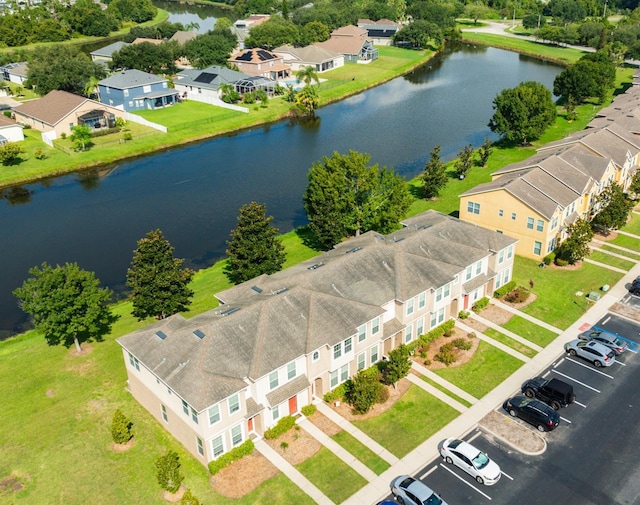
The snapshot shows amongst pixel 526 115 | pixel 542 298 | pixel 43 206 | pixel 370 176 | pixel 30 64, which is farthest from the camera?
pixel 30 64

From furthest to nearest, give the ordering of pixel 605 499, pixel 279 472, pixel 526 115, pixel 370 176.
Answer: pixel 526 115 < pixel 370 176 < pixel 279 472 < pixel 605 499

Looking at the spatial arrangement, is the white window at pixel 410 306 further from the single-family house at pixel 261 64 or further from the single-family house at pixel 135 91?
the single-family house at pixel 261 64

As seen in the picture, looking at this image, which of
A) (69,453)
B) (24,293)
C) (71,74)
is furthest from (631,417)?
(71,74)

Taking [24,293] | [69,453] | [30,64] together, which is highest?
[30,64]

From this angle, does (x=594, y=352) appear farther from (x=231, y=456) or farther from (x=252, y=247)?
(x=252, y=247)

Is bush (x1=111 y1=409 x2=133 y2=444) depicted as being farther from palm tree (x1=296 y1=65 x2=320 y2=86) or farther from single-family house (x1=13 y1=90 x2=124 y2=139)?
palm tree (x1=296 y1=65 x2=320 y2=86)

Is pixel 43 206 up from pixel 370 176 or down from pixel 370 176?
down

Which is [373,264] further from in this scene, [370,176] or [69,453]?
[69,453]
